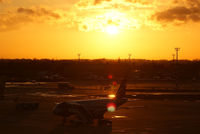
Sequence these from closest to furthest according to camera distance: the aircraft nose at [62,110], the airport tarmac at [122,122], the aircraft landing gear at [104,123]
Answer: the airport tarmac at [122,122] → the aircraft landing gear at [104,123] → the aircraft nose at [62,110]

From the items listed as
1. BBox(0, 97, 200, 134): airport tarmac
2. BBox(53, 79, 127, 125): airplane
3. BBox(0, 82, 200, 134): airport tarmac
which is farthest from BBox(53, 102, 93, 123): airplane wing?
BBox(0, 97, 200, 134): airport tarmac

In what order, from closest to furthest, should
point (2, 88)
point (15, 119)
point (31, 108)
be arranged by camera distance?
point (15, 119) → point (31, 108) → point (2, 88)

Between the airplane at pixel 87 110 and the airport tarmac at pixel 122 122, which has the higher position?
the airplane at pixel 87 110

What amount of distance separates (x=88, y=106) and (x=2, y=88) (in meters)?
28.8

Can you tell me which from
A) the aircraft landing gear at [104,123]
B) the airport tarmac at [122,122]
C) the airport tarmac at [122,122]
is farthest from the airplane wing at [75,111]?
the airport tarmac at [122,122]

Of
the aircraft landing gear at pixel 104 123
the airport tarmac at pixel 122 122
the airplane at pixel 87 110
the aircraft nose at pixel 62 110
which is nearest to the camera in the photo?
the airport tarmac at pixel 122 122

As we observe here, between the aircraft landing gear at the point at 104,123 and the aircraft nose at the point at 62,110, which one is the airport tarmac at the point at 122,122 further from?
the aircraft nose at the point at 62,110

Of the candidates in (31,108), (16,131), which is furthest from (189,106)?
(16,131)

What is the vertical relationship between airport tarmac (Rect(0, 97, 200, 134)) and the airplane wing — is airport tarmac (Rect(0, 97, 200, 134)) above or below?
below

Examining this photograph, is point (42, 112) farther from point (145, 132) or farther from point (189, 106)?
point (189, 106)

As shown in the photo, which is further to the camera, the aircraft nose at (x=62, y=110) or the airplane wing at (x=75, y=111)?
the aircraft nose at (x=62, y=110)

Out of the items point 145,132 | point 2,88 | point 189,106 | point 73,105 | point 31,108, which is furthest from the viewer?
point 2,88

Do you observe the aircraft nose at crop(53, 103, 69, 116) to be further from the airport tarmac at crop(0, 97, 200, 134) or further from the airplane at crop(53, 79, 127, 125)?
the airport tarmac at crop(0, 97, 200, 134)

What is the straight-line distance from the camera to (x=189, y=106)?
169 feet
